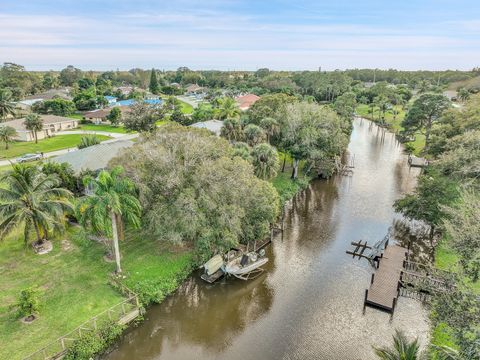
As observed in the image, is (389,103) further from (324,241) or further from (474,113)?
(324,241)

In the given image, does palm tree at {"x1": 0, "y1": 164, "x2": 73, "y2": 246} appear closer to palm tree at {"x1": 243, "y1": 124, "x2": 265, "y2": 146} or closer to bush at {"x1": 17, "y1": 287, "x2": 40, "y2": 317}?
bush at {"x1": 17, "y1": 287, "x2": 40, "y2": 317}

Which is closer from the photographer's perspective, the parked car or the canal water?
the canal water

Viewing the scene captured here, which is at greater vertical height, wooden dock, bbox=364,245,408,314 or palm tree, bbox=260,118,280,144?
palm tree, bbox=260,118,280,144

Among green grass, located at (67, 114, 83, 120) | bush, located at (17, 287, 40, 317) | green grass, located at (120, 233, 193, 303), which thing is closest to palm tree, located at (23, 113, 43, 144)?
green grass, located at (67, 114, 83, 120)

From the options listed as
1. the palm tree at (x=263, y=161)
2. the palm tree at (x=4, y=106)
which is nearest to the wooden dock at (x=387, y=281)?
the palm tree at (x=263, y=161)

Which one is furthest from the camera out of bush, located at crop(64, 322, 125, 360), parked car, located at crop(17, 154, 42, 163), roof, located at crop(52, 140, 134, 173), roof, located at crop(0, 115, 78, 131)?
roof, located at crop(0, 115, 78, 131)

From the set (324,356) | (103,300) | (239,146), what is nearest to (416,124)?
(239,146)

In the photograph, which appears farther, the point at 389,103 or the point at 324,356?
the point at 389,103

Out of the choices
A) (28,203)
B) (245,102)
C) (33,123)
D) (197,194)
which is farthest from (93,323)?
(245,102)
